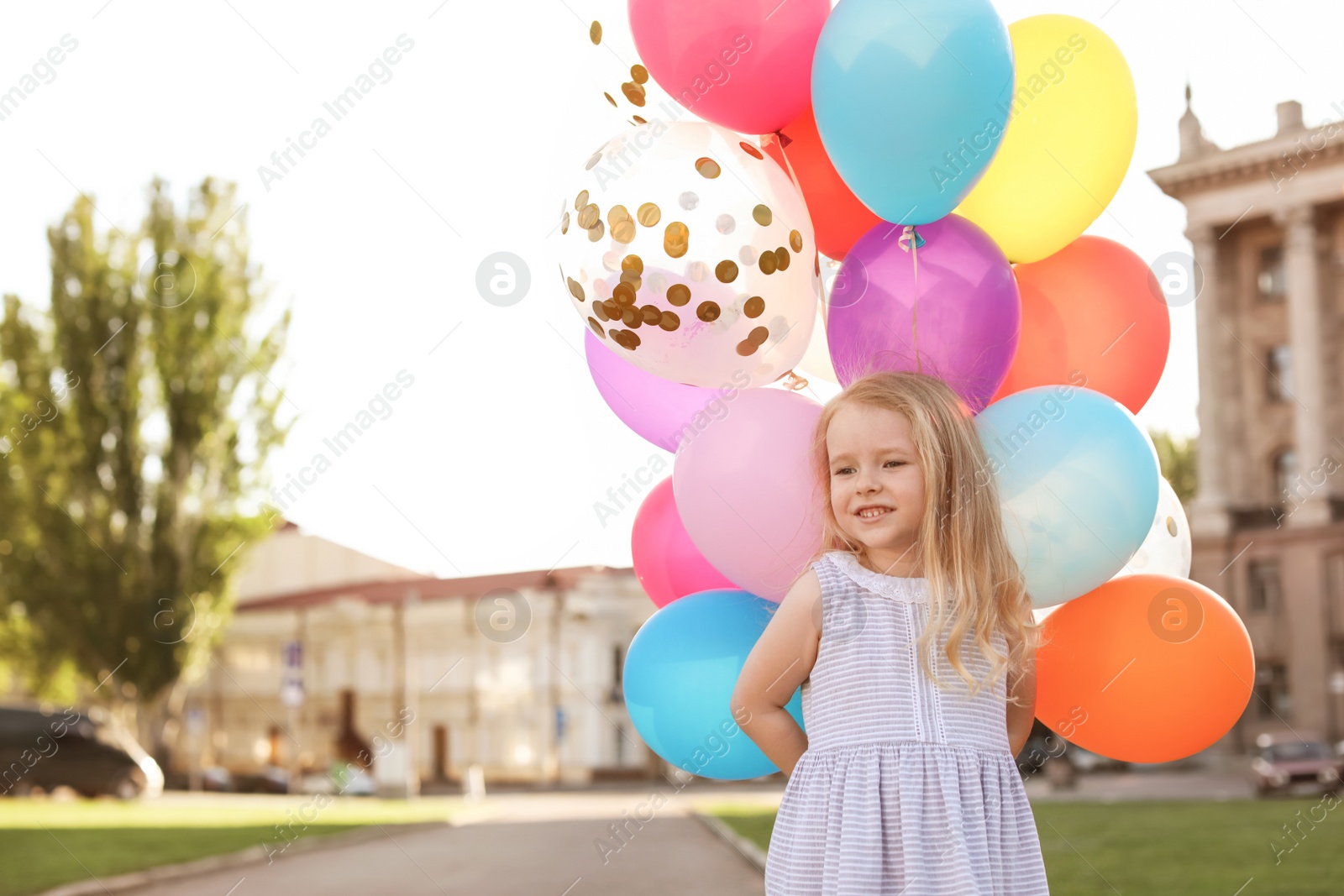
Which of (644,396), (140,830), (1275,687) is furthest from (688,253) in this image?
(1275,687)

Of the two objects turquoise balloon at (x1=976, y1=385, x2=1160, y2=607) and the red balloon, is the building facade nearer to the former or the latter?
the red balloon

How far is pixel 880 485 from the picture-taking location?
2756 mm

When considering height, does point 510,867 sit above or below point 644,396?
below

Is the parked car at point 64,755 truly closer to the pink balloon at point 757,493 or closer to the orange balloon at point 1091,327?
the pink balloon at point 757,493

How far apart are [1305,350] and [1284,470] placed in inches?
154

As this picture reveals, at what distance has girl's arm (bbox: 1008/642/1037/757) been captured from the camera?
303cm

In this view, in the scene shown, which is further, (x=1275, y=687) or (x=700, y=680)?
(x=1275, y=687)

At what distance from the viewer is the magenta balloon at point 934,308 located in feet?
11.5

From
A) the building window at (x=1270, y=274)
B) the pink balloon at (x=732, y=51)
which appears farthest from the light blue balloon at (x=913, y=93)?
the building window at (x=1270, y=274)

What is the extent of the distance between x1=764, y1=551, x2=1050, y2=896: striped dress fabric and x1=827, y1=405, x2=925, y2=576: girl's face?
6 cm

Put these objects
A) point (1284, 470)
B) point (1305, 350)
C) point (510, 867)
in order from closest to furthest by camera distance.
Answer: point (510, 867), point (1305, 350), point (1284, 470)

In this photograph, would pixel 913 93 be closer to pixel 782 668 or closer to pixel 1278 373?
pixel 782 668

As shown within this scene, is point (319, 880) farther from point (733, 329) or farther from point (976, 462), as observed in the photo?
point (976, 462)

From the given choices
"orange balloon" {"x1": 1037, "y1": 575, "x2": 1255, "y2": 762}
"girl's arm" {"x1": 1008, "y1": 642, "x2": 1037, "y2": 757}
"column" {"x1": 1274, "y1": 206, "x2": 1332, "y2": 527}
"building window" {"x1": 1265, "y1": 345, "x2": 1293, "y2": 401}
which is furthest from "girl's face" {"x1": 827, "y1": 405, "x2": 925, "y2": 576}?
"building window" {"x1": 1265, "y1": 345, "x2": 1293, "y2": 401}
